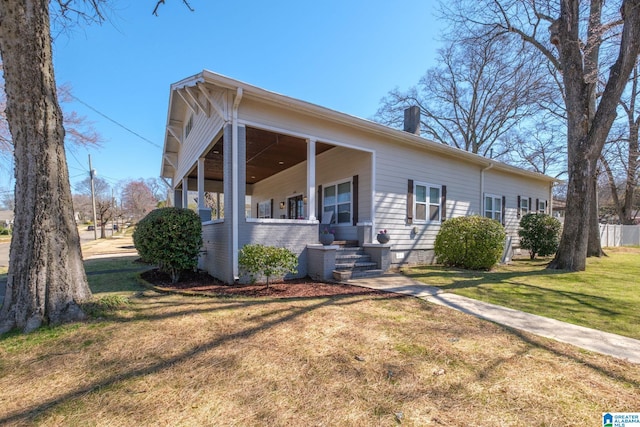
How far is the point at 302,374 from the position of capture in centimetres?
251

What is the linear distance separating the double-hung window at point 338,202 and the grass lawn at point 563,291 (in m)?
2.53

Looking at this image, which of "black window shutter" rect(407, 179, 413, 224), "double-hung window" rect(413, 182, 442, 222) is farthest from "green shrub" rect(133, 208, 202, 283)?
"double-hung window" rect(413, 182, 442, 222)

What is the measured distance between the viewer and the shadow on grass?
2.03m

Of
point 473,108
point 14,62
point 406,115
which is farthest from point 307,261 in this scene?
point 473,108

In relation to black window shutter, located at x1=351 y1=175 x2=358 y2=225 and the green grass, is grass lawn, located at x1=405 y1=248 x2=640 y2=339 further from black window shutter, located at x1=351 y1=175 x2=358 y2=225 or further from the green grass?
the green grass

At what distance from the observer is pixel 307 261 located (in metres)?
6.98

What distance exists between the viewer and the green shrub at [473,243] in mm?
8156

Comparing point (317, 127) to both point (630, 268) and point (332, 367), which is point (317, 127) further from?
point (630, 268)

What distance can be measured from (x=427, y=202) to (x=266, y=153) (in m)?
5.42

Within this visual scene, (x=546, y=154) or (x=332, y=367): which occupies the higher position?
(x=546, y=154)

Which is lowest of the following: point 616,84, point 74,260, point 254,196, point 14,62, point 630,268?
point 630,268

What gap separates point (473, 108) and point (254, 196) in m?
17.9

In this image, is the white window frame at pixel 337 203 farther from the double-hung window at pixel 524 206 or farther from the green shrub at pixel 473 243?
the double-hung window at pixel 524 206

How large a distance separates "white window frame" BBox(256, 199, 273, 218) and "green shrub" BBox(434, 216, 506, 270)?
319 inches
